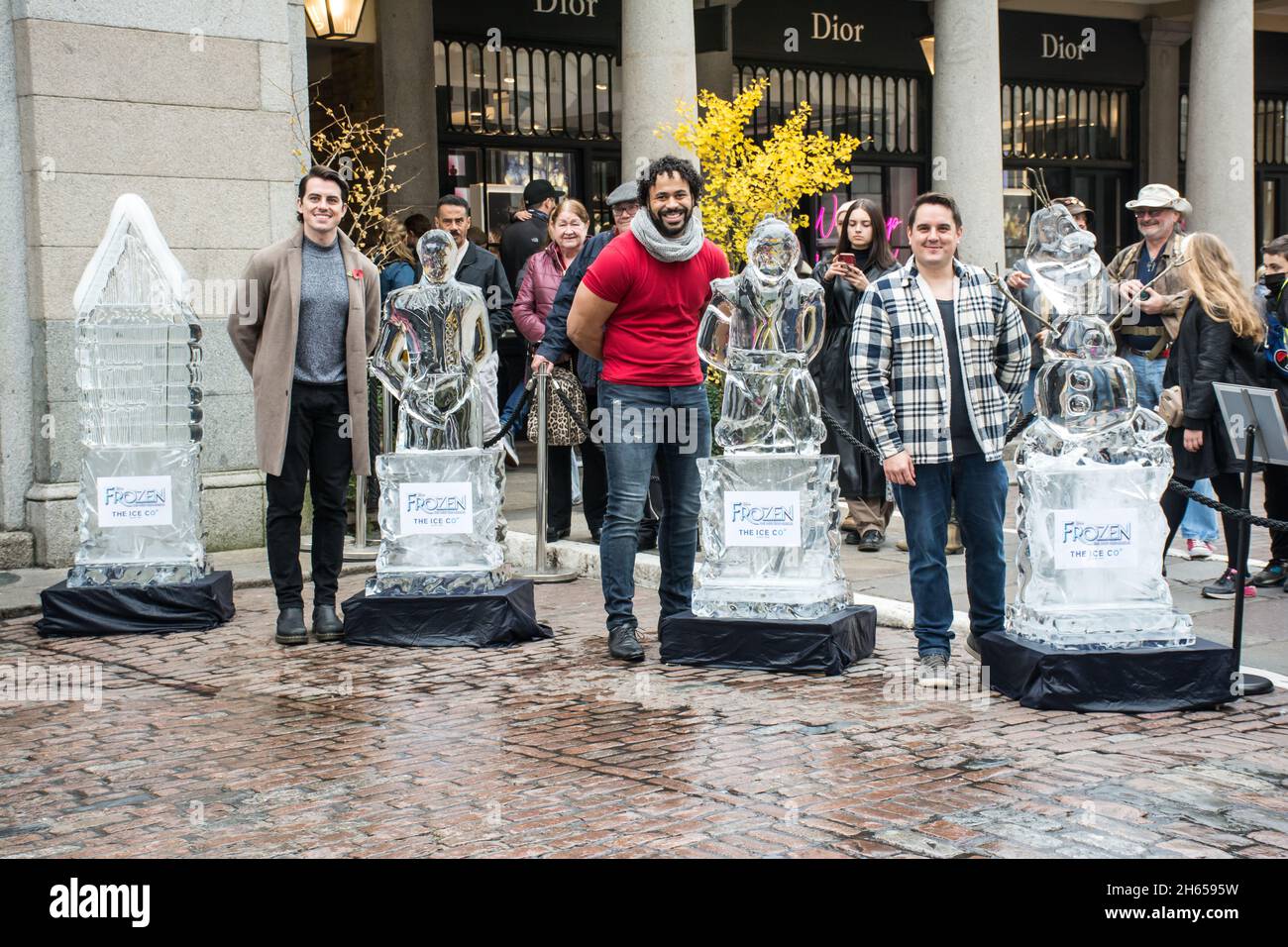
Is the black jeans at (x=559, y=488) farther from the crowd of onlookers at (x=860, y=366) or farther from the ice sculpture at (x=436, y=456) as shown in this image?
the ice sculpture at (x=436, y=456)

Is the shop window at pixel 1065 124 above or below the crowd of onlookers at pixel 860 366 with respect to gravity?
above

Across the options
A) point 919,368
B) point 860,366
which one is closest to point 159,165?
point 860,366

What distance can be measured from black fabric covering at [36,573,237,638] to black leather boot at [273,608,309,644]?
58 centimetres

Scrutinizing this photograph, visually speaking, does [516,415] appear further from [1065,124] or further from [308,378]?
[1065,124]

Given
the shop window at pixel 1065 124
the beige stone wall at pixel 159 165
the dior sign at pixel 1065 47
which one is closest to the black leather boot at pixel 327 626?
the beige stone wall at pixel 159 165

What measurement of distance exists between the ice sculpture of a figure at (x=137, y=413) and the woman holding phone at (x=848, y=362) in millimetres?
3668

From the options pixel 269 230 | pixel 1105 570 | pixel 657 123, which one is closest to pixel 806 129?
pixel 657 123

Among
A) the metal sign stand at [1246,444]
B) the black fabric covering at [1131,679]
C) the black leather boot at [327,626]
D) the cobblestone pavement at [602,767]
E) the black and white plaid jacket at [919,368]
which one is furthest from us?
the black leather boot at [327,626]

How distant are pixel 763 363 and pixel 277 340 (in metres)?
2.31

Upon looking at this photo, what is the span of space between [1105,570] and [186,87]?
21.8 feet

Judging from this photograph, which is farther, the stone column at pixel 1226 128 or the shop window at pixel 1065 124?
the shop window at pixel 1065 124

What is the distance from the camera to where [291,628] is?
806 cm

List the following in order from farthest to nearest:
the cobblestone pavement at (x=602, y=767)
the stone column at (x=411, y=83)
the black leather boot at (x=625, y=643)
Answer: the stone column at (x=411, y=83)
the black leather boot at (x=625, y=643)
the cobblestone pavement at (x=602, y=767)

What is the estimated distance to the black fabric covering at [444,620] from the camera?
791cm
